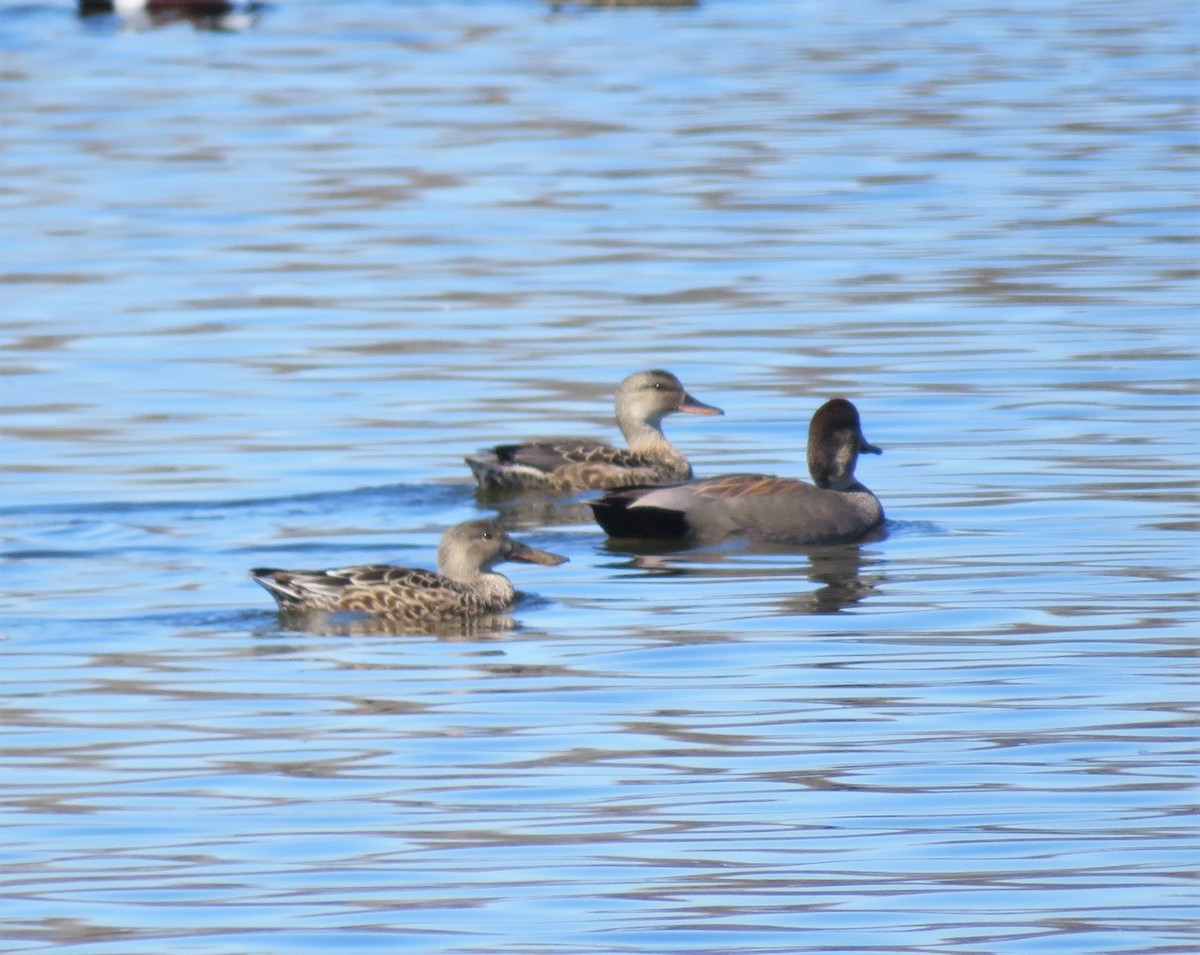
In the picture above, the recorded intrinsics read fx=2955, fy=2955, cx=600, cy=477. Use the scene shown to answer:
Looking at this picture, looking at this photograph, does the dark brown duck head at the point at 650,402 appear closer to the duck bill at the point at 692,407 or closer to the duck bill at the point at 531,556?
the duck bill at the point at 692,407

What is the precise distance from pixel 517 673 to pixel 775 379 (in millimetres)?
6888

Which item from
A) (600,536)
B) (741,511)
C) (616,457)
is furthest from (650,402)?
(741,511)

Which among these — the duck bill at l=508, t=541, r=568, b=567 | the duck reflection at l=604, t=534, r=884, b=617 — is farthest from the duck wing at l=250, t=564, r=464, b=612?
the duck reflection at l=604, t=534, r=884, b=617

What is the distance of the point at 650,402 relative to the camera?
1446 cm

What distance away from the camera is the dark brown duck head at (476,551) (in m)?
11.5

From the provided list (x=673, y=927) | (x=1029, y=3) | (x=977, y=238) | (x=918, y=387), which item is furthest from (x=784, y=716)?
(x=1029, y=3)

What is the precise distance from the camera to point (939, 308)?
1884cm

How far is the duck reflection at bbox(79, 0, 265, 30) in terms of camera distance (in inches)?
1801

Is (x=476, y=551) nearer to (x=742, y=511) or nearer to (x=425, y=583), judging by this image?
(x=425, y=583)

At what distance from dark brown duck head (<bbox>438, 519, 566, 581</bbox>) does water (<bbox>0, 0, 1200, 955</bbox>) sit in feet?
0.69

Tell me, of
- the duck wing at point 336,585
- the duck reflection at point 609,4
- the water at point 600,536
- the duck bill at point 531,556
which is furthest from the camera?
the duck reflection at point 609,4

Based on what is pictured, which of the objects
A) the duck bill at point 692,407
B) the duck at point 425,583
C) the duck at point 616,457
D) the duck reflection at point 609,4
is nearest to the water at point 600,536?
the duck at point 425,583

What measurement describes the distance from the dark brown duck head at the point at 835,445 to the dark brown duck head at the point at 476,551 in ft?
6.46

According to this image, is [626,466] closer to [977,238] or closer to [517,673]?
[517,673]
